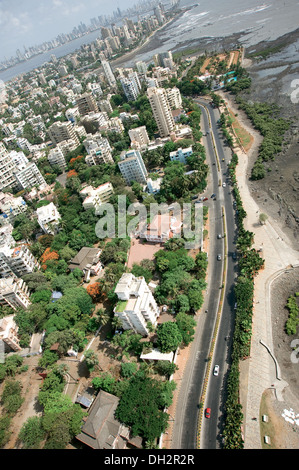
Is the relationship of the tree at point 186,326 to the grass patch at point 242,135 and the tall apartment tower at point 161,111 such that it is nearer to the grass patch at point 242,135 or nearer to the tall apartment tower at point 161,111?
the grass patch at point 242,135

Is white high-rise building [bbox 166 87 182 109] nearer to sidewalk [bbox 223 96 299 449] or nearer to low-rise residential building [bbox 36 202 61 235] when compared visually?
sidewalk [bbox 223 96 299 449]

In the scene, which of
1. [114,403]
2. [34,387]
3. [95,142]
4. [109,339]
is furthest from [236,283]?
[95,142]

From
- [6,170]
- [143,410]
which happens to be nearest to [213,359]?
[143,410]

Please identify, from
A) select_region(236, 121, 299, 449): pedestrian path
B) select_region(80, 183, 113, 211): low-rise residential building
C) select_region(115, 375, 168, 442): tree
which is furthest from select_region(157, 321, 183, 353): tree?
select_region(80, 183, 113, 211): low-rise residential building

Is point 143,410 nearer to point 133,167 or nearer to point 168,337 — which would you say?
point 168,337

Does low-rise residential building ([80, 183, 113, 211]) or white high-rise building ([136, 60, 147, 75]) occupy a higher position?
white high-rise building ([136, 60, 147, 75])

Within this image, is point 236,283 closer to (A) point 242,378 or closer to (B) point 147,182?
(A) point 242,378

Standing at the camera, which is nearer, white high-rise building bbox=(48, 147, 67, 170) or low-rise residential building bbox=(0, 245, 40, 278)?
low-rise residential building bbox=(0, 245, 40, 278)
